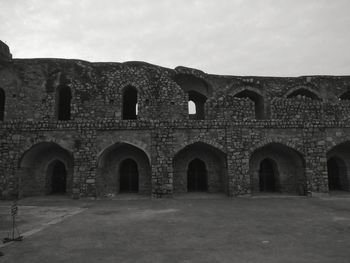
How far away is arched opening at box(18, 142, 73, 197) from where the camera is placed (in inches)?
499

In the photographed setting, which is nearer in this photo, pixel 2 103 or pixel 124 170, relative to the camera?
pixel 124 170

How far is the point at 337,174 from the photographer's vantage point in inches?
568

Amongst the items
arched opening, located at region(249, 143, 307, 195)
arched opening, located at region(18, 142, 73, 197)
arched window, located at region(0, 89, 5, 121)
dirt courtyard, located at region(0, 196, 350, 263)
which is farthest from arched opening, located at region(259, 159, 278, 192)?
arched window, located at region(0, 89, 5, 121)

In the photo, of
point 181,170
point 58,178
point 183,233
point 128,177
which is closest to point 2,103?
point 58,178

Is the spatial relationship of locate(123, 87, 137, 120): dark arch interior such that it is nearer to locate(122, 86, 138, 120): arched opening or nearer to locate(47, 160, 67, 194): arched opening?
locate(122, 86, 138, 120): arched opening

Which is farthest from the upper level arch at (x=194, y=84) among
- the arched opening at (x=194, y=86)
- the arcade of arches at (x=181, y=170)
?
the arcade of arches at (x=181, y=170)

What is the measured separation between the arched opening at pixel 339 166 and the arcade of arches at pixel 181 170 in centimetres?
5

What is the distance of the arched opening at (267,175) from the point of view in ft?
45.5

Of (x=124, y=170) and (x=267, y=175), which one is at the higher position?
(x=124, y=170)

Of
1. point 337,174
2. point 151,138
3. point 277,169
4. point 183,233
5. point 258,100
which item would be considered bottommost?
point 183,233

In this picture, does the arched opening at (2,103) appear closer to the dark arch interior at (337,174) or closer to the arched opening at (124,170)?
the arched opening at (124,170)

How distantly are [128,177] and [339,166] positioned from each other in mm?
11835

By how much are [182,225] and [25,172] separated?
9687 mm

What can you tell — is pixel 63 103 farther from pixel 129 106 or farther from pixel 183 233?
pixel 183 233
